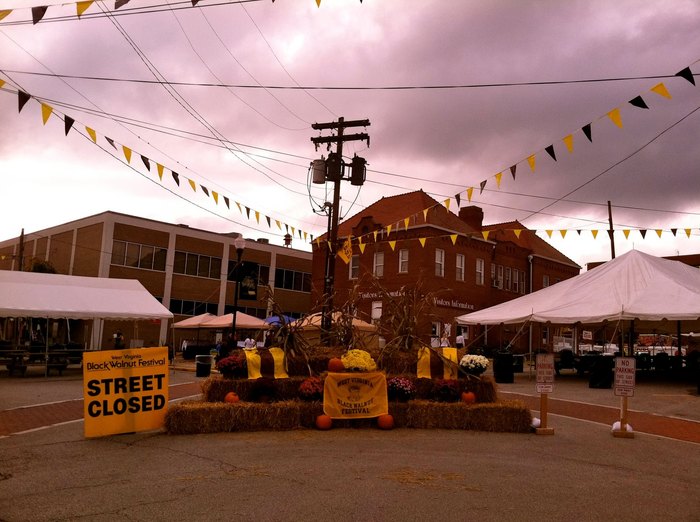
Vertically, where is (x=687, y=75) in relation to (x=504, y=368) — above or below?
above

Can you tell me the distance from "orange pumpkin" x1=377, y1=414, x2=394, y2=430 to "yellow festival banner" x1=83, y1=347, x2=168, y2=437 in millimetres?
3437

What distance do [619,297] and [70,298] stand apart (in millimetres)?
18516

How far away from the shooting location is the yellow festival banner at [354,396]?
10099 mm

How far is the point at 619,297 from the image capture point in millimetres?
19516

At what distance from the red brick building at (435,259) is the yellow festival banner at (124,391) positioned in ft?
77.0

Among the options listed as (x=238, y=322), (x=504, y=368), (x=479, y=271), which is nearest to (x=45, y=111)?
(x=504, y=368)

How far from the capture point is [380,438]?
928 cm

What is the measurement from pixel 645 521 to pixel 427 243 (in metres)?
30.8

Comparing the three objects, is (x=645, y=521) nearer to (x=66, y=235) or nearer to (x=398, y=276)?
(x=398, y=276)

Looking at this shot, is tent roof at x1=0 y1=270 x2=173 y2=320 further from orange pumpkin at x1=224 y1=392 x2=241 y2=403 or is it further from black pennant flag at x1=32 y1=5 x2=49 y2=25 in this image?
black pennant flag at x1=32 y1=5 x2=49 y2=25

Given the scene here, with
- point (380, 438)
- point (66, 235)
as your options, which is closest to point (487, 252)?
point (66, 235)

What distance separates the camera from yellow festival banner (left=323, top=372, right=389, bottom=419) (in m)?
10.1

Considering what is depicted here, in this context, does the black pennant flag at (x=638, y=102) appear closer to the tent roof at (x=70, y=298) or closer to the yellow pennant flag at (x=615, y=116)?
the yellow pennant flag at (x=615, y=116)

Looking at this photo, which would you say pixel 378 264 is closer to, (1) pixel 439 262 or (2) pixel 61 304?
(1) pixel 439 262
